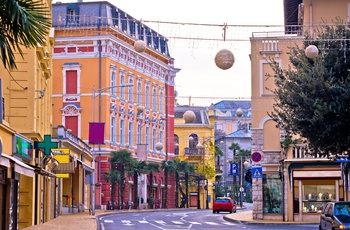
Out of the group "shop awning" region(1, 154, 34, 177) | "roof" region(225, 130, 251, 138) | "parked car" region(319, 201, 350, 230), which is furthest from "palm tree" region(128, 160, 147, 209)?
"roof" region(225, 130, 251, 138)

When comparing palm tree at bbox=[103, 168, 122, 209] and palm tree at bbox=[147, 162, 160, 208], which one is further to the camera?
palm tree at bbox=[147, 162, 160, 208]

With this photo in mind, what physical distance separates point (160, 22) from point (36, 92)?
1316cm

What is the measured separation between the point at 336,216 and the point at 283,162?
20462 millimetres

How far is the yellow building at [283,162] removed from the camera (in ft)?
161

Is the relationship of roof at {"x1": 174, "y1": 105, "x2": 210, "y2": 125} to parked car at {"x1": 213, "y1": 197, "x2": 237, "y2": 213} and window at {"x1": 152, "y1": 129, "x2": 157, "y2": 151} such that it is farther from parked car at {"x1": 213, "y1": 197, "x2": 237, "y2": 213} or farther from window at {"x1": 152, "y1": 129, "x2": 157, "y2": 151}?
parked car at {"x1": 213, "y1": 197, "x2": 237, "y2": 213}

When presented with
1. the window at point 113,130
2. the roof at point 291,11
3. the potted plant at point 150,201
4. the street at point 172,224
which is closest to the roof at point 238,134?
the potted plant at point 150,201

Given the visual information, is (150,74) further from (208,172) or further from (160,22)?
(160,22)

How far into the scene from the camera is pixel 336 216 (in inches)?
1156

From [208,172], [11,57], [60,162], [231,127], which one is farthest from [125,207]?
[231,127]

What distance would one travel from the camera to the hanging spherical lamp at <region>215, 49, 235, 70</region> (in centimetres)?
2603

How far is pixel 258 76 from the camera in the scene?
5066 centimetres

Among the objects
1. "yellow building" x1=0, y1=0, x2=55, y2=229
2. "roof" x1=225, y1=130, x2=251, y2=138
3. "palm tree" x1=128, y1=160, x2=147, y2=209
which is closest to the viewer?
"yellow building" x1=0, y1=0, x2=55, y2=229

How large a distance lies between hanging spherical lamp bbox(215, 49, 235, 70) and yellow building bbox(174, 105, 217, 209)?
82675 millimetres

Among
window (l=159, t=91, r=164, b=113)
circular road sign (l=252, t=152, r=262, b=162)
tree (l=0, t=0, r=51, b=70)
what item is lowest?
circular road sign (l=252, t=152, r=262, b=162)
